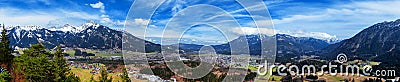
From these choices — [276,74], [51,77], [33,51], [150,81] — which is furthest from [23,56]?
[276,74]

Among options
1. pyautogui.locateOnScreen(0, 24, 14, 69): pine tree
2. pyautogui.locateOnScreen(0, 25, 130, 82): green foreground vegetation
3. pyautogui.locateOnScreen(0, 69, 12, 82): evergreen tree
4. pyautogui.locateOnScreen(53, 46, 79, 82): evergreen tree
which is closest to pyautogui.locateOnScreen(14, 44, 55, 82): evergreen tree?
pyautogui.locateOnScreen(0, 25, 130, 82): green foreground vegetation

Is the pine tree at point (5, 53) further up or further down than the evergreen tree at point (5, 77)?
further up

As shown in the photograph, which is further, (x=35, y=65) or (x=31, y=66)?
(x=35, y=65)

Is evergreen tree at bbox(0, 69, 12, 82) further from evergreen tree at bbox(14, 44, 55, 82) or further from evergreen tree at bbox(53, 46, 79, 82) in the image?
evergreen tree at bbox(53, 46, 79, 82)

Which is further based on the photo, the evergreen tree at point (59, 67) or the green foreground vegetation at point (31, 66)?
the evergreen tree at point (59, 67)

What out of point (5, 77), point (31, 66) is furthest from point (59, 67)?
point (5, 77)

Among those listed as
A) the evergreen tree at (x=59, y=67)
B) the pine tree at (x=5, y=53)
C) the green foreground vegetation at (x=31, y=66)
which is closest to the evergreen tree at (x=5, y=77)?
the green foreground vegetation at (x=31, y=66)

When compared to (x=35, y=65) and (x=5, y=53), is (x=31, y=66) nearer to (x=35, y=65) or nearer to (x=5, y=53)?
(x=35, y=65)

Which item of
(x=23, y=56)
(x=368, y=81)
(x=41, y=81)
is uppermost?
(x=23, y=56)

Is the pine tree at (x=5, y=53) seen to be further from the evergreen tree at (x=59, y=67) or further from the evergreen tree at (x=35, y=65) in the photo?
the evergreen tree at (x=59, y=67)

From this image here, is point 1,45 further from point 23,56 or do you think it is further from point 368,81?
point 368,81

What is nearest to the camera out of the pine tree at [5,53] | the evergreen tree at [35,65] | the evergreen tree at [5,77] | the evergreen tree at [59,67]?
the evergreen tree at [5,77]
